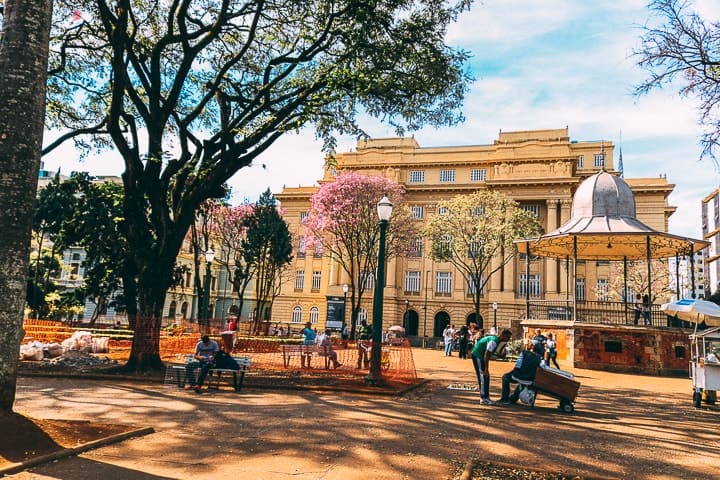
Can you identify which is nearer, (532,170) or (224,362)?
(224,362)

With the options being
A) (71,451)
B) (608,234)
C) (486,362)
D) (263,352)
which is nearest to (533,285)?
(608,234)

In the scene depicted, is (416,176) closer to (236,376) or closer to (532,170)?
(532,170)

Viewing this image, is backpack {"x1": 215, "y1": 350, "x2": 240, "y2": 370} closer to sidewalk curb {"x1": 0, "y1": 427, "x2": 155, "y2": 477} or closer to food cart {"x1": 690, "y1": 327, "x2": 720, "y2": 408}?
sidewalk curb {"x1": 0, "y1": 427, "x2": 155, "y2": 477}

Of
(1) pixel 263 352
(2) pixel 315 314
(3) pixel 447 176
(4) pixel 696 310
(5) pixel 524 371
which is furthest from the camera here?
(2) pixel 315 314

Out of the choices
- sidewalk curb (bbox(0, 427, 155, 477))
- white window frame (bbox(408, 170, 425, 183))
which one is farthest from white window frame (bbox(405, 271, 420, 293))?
sidewalk curb (bbox(0, 427, 155, 477))

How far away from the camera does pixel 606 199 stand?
22.6 meters

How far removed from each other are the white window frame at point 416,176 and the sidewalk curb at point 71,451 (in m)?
48.8

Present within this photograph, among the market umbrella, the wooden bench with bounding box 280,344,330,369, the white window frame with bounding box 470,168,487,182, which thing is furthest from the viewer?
the white window frame with bounding box 470,168,487,182

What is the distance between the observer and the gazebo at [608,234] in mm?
21344

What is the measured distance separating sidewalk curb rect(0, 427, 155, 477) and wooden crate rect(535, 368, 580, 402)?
692 cm

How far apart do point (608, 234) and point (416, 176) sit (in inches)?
1350

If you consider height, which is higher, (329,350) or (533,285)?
(533,285)

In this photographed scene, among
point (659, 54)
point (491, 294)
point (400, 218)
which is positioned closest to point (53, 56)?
point (659, 54)

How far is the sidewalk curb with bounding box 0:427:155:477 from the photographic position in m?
4.88
